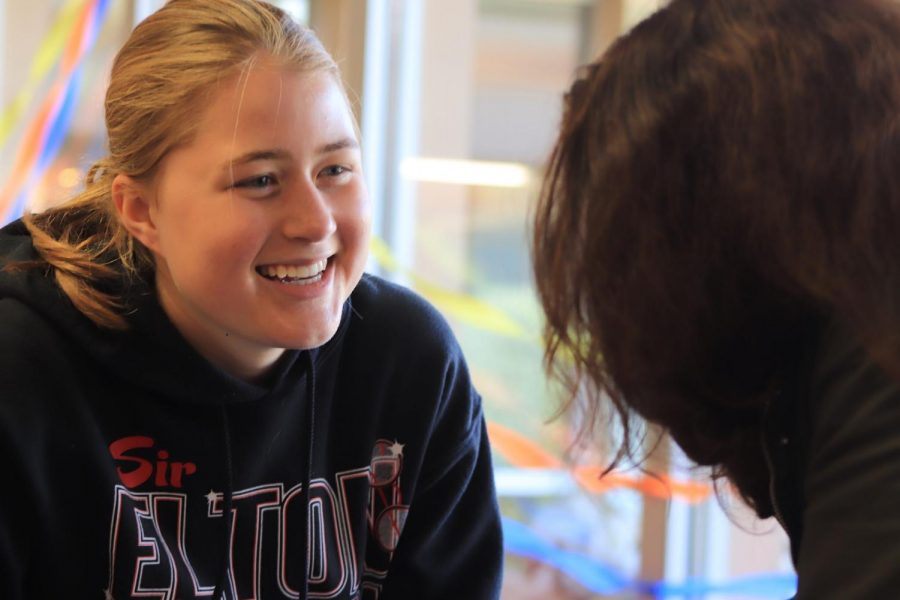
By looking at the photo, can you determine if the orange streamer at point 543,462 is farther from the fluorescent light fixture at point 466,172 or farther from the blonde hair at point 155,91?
the blonde hair at point 155,91

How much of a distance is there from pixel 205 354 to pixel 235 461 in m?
0.12

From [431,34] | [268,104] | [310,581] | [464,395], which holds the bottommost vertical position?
[310,581]

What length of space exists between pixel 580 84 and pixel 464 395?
58cm

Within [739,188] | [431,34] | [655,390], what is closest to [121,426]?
[655,390]

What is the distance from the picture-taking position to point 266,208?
1.08 metres

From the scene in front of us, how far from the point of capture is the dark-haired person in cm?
72

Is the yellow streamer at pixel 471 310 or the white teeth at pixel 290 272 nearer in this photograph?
the white teeth at pixel 290 272

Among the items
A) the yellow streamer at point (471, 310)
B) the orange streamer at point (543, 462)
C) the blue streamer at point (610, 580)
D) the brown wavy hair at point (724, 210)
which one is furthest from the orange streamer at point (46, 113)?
the brown wavy hair at point (724, 210)

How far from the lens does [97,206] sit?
4.06ft

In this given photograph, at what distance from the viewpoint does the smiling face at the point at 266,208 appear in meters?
1.08

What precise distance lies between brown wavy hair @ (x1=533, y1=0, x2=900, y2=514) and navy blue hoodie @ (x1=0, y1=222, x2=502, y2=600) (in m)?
0.45

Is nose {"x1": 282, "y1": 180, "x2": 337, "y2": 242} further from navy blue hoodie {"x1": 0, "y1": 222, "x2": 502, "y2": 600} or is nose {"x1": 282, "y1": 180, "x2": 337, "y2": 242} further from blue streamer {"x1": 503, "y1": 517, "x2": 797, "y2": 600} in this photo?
blue streamer {"x1": 503, "y1": 517, "x2": 797, "y2": 600}

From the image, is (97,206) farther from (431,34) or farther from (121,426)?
(431,34)

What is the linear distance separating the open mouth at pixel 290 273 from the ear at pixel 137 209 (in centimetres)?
13
